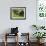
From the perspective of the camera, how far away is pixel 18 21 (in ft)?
23.7

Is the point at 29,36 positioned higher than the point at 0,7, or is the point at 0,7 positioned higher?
the point at 0,7

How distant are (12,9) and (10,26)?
780 mm

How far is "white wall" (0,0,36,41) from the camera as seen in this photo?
716cm

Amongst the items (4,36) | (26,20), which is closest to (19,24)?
(26,20)

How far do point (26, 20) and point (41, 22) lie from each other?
2.28 feet

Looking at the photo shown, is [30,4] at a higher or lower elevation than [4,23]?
higher

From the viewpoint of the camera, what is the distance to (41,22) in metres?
7.24

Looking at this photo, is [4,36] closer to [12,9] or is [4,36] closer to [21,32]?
[21,32]

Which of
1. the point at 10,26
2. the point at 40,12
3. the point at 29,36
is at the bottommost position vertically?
the point at 29,36

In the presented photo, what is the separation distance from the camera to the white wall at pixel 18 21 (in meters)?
7.16

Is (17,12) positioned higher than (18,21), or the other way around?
(17,12)

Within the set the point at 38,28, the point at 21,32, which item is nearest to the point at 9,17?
the point at 21,32

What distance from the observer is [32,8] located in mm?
7199

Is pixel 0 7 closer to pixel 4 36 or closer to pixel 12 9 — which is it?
pixel 12 9
